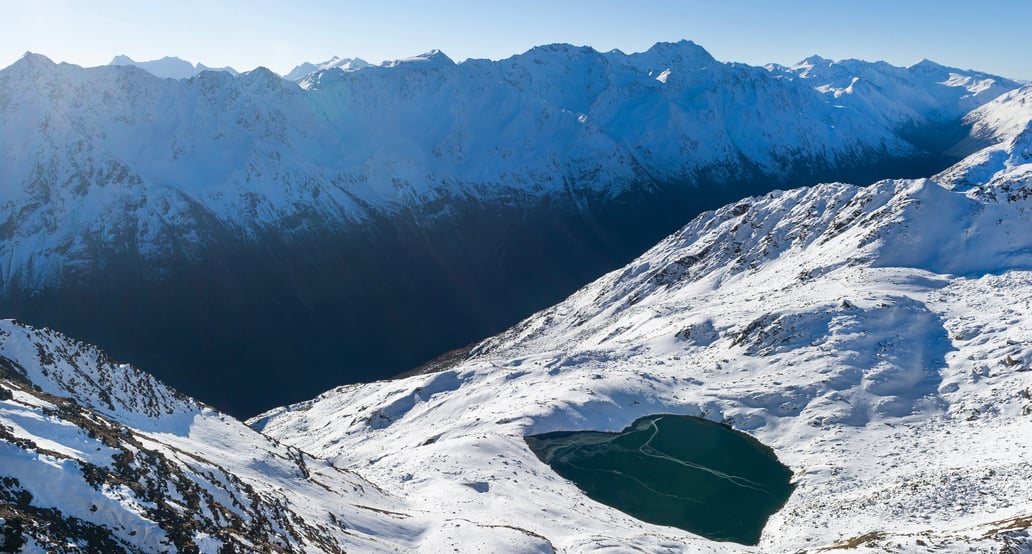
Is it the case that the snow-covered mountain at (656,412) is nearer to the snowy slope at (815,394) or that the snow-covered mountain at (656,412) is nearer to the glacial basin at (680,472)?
the snowy slope at (815,394)

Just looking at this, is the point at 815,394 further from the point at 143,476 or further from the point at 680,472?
the point at 143,476

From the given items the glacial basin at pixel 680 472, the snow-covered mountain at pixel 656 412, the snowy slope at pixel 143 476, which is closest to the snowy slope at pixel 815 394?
the snow-covered mountain at pixel 656 412

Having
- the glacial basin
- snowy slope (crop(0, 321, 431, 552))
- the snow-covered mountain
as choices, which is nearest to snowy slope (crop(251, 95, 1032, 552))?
the snow-covered mountain

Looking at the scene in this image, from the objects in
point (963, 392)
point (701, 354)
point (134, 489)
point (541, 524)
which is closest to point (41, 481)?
point (134, 489)

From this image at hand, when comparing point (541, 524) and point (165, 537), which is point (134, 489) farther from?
point (541, 524)

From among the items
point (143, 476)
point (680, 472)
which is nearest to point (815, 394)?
point (680, 472)

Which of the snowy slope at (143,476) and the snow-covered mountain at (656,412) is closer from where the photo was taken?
the snowy slope at (143,476)

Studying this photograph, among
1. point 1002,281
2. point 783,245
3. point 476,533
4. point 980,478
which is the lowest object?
point 980,478
